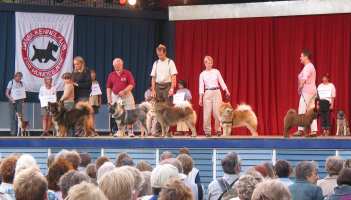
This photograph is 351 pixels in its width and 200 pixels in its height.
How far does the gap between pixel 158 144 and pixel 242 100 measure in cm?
833

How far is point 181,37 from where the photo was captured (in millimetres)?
23094

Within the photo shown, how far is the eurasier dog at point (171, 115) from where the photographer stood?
1518 cm

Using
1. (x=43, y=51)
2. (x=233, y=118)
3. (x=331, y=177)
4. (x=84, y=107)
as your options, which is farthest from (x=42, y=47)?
(x=331, y=177)

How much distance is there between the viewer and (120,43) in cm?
2277

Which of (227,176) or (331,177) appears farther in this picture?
(331,177)

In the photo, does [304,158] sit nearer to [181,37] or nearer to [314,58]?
[314,58]

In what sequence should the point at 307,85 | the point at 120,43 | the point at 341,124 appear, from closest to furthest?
1. the point at 307,85
2. the point at 341,124
3. the point at 120,43

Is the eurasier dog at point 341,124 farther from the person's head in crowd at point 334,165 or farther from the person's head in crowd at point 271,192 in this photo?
the person's head in crowd at point 271,192

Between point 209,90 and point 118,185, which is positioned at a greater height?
point 209,90

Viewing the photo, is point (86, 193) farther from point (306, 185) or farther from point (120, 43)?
point (120, 43)

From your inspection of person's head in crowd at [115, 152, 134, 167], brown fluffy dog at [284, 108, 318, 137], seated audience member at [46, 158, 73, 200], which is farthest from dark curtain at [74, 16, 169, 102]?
seated audience member at [46, 158, 73, 200]

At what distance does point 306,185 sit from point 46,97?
11498 millimetres

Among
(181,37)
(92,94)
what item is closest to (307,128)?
(92,94)

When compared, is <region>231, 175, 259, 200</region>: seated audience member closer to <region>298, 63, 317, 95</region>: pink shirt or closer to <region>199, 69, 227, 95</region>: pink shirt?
<region>298, 63, 317, 95</region>: pink shirt
